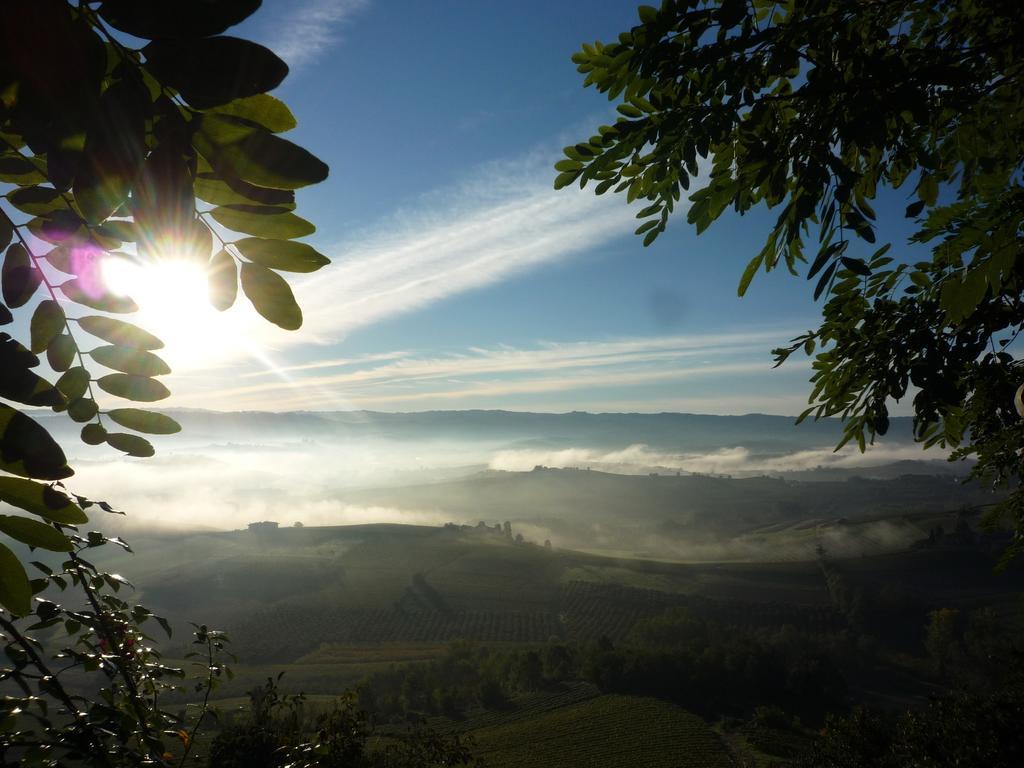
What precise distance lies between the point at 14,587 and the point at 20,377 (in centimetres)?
41

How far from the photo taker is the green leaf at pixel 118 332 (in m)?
1.47

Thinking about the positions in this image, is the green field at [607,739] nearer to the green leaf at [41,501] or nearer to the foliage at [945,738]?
A: the foliage at [945,738]

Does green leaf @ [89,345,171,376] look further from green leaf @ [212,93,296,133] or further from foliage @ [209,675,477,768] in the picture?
foliage @ [209,675,477,768]

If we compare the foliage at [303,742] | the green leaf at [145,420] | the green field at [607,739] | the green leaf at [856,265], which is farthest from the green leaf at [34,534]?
the green field at [607,739]

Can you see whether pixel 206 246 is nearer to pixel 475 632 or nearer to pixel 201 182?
pixel 201 182

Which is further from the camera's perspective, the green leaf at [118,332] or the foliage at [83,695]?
the foliage at [83,695]

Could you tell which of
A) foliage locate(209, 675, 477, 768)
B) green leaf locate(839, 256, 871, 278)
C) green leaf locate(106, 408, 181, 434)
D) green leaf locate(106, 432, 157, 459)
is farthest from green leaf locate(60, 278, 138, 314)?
green leaf locate(839, 256, 871, 278)

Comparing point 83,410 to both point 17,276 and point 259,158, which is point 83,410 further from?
point 259,158

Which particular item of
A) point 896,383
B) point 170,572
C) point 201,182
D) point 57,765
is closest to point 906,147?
point 896,383

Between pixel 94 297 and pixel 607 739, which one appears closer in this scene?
pixel 94 297

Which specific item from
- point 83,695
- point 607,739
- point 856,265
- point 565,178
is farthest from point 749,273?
point 607,739

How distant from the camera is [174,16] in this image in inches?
34.9

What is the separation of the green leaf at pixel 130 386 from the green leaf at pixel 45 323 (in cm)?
17

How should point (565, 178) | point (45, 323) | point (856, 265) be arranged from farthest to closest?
point (565, 178) → point (856, 265) → point (45, 323)
